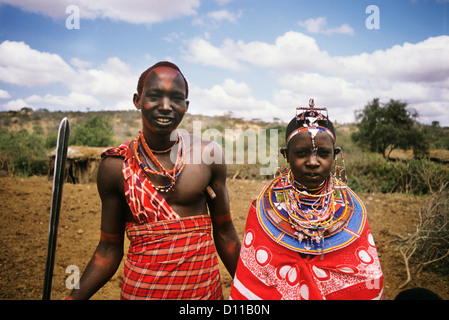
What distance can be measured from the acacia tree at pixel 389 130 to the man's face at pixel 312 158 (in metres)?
15.5

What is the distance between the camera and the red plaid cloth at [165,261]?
1.63 metres

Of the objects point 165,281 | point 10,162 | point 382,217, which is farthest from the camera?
point 10,162

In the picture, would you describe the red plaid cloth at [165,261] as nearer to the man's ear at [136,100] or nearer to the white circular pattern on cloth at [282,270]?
the white circular pattern on cloth at [282,270]

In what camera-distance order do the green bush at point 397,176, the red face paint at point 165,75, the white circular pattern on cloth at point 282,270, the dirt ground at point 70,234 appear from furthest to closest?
the green bush at point 397,176 → the dirt ground at point 70,234 → the red face paint at point 165,75 → the white circular pattern on cloth at point 282,270

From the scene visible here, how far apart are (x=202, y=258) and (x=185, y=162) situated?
1.92ft

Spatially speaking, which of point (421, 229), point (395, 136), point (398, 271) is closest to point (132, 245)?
point (398, 271)

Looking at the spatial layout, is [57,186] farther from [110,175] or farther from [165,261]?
[165,261]

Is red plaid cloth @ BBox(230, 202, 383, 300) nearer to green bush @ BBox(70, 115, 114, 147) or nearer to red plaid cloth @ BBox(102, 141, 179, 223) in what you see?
red plaid cloth @ BBox(102, 141, 179, 223)

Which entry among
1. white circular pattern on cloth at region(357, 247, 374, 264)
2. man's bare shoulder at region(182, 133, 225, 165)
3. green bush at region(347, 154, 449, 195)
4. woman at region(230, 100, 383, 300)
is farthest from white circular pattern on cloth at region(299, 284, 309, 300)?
green bush at region(347, 154, 449, 195)

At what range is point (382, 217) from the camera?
642 cm

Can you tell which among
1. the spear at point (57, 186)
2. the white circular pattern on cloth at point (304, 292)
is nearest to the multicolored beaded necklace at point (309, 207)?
the white circular pattern on cloth at point (304, 292)

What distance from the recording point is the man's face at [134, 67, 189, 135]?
1.72 meters

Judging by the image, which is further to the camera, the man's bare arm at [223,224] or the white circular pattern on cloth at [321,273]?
the man's bare arm at [223,224]
